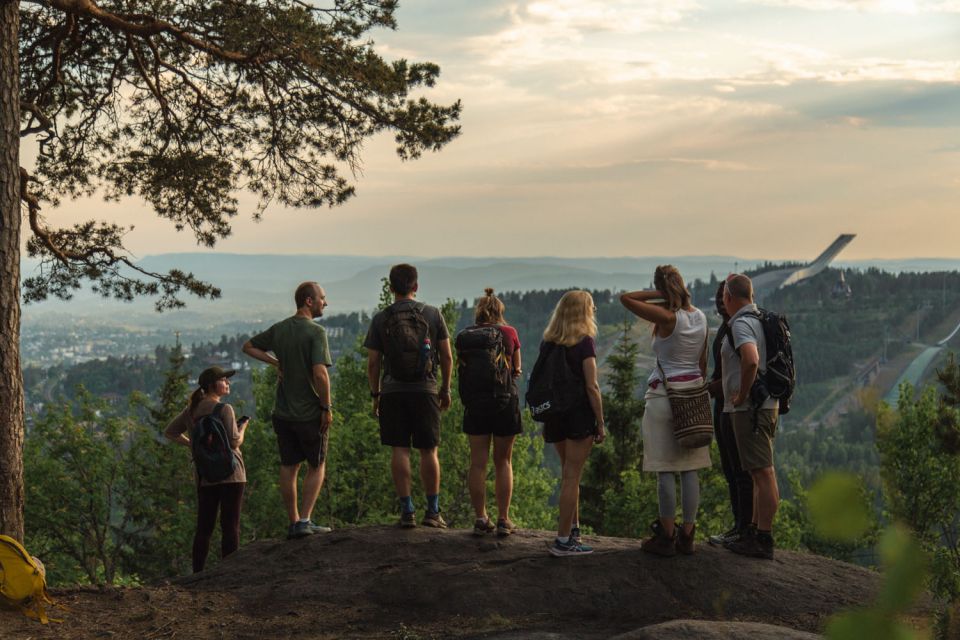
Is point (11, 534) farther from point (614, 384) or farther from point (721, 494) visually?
point (614, 384)

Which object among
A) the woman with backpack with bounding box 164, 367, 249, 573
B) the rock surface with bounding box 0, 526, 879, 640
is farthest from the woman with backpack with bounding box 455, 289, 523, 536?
the woman with backpack with bounding box 164, 367, 249, 573

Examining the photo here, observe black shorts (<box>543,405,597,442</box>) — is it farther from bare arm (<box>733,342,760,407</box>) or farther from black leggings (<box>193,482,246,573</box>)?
black leggings (<box>193,482,246,573</box>)

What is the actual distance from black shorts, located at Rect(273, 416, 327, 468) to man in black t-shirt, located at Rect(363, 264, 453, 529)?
0.58m

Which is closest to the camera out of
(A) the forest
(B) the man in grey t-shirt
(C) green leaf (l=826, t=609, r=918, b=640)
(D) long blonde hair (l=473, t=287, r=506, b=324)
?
(C) green leaf (l=826, t=609, r=918, b=640)

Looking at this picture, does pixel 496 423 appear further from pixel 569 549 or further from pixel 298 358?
pixel 298 358

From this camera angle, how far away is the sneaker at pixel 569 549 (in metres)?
7.82

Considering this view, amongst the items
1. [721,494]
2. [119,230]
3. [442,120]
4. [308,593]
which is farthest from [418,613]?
[721,494]

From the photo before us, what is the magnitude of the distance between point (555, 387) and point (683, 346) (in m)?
1.02

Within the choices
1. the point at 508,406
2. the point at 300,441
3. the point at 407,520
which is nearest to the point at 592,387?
the point at 508,406

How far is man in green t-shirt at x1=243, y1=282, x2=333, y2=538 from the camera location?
333 inches

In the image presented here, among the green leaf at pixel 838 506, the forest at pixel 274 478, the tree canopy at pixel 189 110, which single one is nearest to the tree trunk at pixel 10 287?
the tree canopy at pixel 189 110

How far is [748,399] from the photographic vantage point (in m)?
7.20

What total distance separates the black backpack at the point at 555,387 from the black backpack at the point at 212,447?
2.73 metres

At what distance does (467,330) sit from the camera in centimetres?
816
